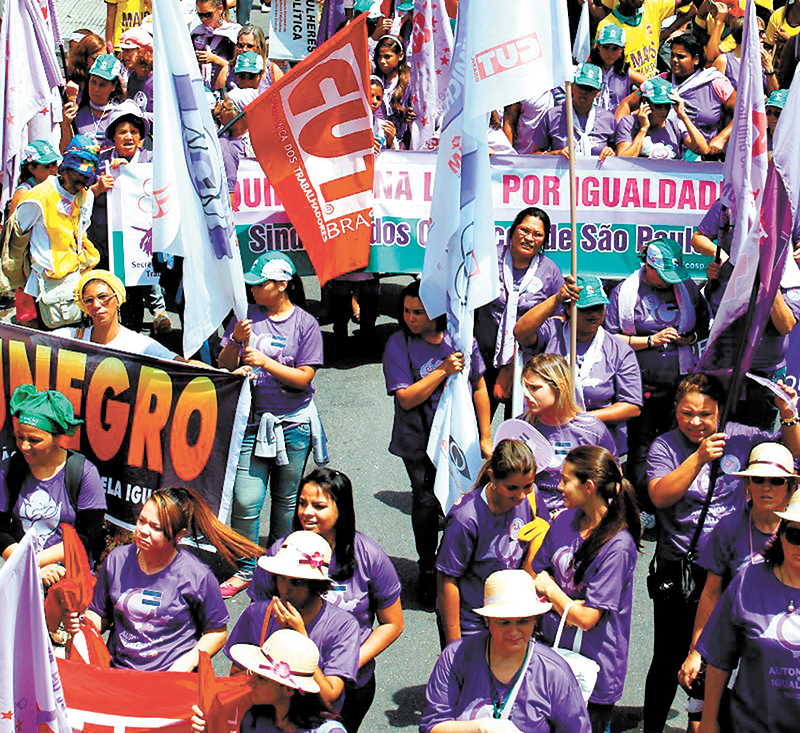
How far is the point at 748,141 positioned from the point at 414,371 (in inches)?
89.7

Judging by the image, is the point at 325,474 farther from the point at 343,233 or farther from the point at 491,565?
the point at 343,233

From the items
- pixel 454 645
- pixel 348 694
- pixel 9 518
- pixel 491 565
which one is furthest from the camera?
pixel 9 518

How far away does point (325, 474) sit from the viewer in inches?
215

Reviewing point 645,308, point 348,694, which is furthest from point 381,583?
point 645,308

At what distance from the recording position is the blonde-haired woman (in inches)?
246

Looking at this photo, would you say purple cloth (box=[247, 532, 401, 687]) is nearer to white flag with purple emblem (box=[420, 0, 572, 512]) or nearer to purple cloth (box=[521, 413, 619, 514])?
purple cloth (box=[521, 413, 619, 514])

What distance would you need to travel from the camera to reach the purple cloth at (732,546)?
5.29 metres

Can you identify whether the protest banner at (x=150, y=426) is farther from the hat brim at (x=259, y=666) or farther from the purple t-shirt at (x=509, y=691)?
the purple t-shirt at (x=509, y=691)

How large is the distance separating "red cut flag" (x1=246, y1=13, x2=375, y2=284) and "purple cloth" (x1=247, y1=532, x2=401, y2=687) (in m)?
3.82

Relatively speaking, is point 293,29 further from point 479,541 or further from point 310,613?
point 310,613

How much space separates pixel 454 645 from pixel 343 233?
17.0 ft

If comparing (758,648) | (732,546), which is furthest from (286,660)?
(732,546)

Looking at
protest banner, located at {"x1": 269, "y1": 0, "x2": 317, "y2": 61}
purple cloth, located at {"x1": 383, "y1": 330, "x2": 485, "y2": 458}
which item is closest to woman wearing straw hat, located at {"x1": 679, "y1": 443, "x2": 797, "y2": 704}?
purple cloth, located at {"x1": 383, "y1": 330, "x2": 485, "y2": 458}

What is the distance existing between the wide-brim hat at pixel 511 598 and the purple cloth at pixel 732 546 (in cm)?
107
